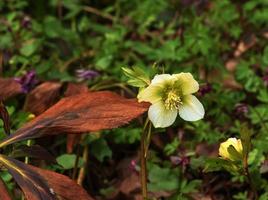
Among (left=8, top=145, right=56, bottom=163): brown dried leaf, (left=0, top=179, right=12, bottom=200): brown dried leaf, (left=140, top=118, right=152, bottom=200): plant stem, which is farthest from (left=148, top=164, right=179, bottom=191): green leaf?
(left=0, top=179, right=12, bottom=200): brown dried leaf

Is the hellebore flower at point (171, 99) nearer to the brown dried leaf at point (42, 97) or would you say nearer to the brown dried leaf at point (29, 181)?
the brown dried leaf at point (29, 181)

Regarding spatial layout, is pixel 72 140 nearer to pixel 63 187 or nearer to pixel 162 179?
pixel 162 179

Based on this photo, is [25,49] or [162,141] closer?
[162,141]

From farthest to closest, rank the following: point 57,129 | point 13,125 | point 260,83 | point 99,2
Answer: point 99,2, point 260,83, point 13,125, point 57,129

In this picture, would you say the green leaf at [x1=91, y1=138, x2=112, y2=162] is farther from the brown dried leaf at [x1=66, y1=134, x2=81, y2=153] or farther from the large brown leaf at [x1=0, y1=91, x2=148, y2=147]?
the large brown leaf at [x1=0, y1=91, x2=148, y2=147]

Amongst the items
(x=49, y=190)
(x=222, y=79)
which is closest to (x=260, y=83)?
(x=222, y=79)

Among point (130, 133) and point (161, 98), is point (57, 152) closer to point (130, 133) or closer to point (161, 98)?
point (130, 133)
